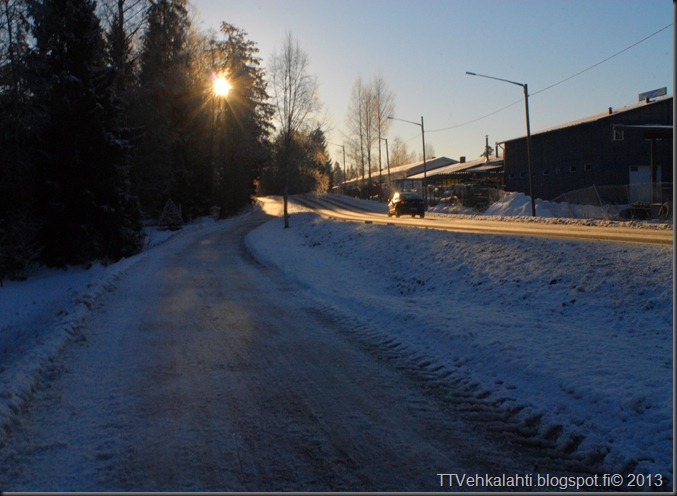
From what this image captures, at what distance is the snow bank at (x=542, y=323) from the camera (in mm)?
5180

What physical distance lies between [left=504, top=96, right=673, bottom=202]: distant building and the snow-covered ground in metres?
26.7

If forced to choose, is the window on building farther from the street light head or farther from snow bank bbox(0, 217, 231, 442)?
the street light head

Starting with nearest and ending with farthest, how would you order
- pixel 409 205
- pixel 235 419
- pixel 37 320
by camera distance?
pixel 235 419 → pixel 37 320 → pixel 409 205

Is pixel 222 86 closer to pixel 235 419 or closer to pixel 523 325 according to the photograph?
pixel 523 325

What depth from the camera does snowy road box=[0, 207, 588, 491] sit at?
13.8ft

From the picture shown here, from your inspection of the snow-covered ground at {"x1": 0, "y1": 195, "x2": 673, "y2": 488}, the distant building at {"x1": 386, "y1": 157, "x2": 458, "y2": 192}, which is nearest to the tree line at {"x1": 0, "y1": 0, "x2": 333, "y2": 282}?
the snow-covered ground at {"x1": 0, "y1": 195, "x2": 673, "y2": 488}

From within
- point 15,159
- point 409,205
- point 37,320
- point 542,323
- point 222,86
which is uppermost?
point 222,86

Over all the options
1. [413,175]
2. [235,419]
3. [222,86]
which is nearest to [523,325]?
[235,419]

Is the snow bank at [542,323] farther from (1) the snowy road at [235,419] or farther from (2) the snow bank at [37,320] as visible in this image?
(2) the snow bank at [37,320]

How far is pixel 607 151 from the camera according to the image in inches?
1689

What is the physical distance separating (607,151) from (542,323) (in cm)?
3910

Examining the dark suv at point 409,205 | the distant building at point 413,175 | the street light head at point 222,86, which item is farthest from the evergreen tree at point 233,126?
the distant building at point 413,175

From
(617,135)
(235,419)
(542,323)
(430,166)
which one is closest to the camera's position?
(235,419)

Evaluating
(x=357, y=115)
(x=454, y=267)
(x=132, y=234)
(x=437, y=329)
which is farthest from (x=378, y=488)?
(x=357, y=115)
